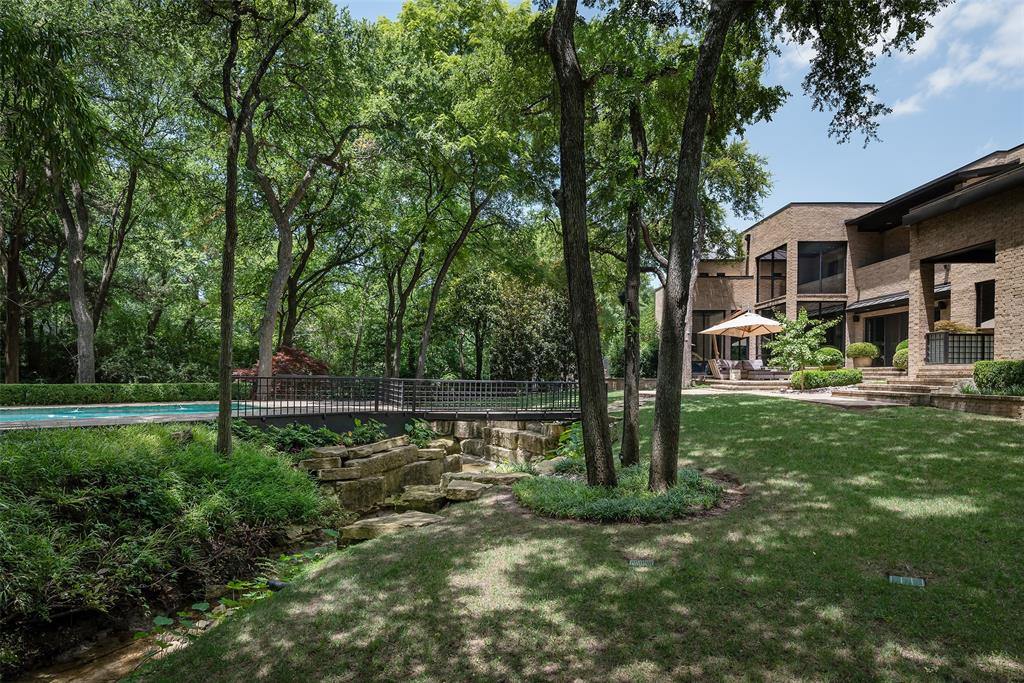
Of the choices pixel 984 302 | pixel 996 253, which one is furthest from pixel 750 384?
pixel 996 253

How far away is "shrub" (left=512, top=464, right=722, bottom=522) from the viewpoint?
5.94 metres

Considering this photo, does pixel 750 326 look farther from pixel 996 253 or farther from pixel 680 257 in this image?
pixel 680 257

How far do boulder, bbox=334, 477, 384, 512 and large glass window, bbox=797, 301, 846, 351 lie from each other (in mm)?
21493

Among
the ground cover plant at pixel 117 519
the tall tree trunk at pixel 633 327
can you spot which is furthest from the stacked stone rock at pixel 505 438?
the ground cover plant at pixel 117 519

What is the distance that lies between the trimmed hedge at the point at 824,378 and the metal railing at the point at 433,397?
28.5ft

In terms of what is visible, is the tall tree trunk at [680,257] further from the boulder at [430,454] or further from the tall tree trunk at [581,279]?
the boulder at [430,454]

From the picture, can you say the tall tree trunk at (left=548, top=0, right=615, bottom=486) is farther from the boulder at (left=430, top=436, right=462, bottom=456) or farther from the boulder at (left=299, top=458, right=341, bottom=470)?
the boulder at (left=430, top=436, right=462, bottom=456)

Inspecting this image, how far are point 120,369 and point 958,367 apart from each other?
27142 mm

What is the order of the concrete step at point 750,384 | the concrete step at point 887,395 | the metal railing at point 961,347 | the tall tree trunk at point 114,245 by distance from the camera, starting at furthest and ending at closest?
the concrete step at point 750,384 < the tall tree trunk at point 114,245 < the metal railing at point 961,347 < the concrete step at point 887,395

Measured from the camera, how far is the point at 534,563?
477cm

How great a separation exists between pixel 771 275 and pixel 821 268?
117 inches

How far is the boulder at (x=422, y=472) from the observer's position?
11.6 m

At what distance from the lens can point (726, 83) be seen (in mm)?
8688

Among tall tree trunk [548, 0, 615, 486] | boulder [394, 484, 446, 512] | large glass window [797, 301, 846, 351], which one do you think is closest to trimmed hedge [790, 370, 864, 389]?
large glass window [797, 301, 846, 351]
